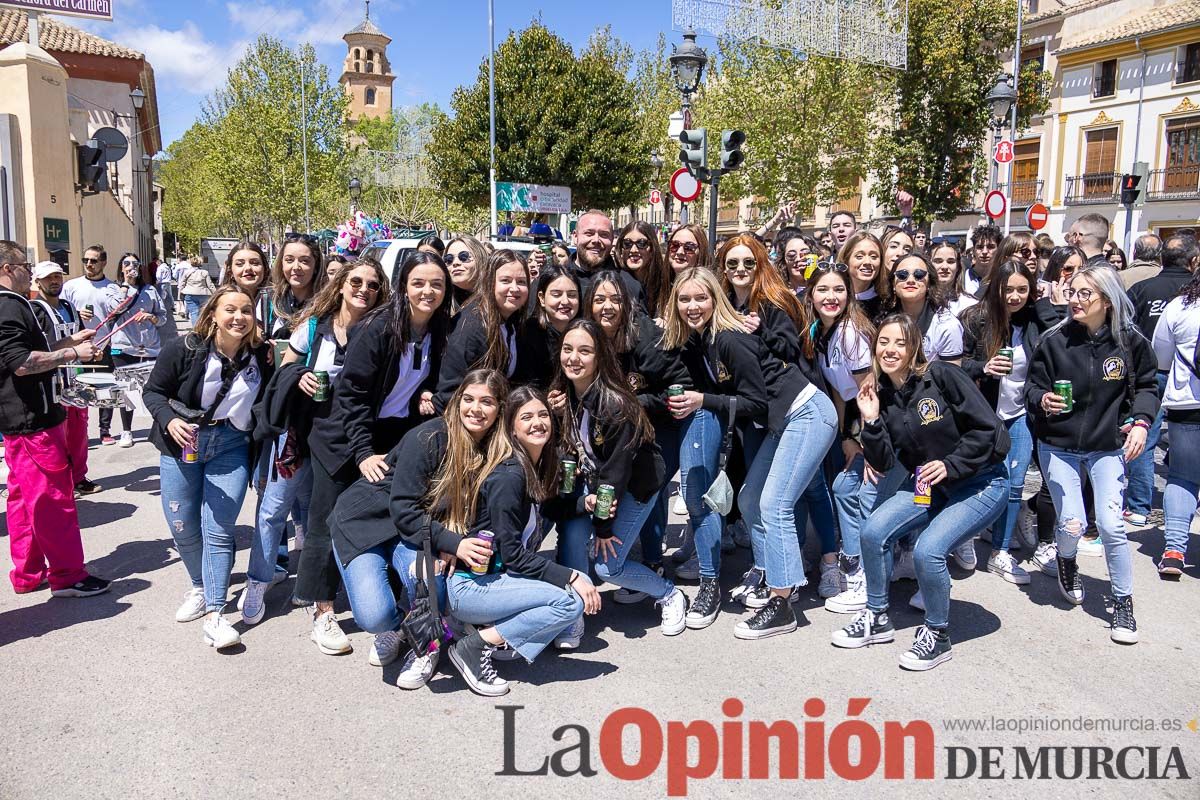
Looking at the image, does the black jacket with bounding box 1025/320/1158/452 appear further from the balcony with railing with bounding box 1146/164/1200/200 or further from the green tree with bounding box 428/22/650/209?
the balcony with railing with bounding box 1146/164/1200/200

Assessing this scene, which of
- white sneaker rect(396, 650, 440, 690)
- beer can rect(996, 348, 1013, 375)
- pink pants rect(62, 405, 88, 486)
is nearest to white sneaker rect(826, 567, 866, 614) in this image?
beer can rect(996, 348, 1013, 375)

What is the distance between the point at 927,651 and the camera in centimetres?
398

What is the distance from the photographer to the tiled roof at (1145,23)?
27094 millimetres

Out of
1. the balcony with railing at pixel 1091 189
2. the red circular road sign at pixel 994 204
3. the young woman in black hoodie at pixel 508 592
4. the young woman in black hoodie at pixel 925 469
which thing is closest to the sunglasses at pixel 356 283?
the young woman in black hoodie at pixel 508 592

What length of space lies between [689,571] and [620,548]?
101cm

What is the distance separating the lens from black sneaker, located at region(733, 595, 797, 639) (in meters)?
4.29

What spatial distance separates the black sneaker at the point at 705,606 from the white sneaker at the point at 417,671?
1.33 meters

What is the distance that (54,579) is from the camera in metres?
4.75

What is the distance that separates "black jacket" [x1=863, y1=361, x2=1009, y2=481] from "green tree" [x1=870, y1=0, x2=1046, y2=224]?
→ 865 inches

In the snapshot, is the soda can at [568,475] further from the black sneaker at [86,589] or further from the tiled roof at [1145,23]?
the tiled roof at [1145,23]

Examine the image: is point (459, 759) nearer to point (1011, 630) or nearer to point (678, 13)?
point (1011, 630)

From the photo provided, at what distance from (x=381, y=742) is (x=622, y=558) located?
4.84ft

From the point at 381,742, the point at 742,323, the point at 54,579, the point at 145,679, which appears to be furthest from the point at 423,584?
the point at 54,579

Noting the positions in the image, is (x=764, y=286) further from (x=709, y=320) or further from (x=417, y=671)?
(x=417, y=671)
